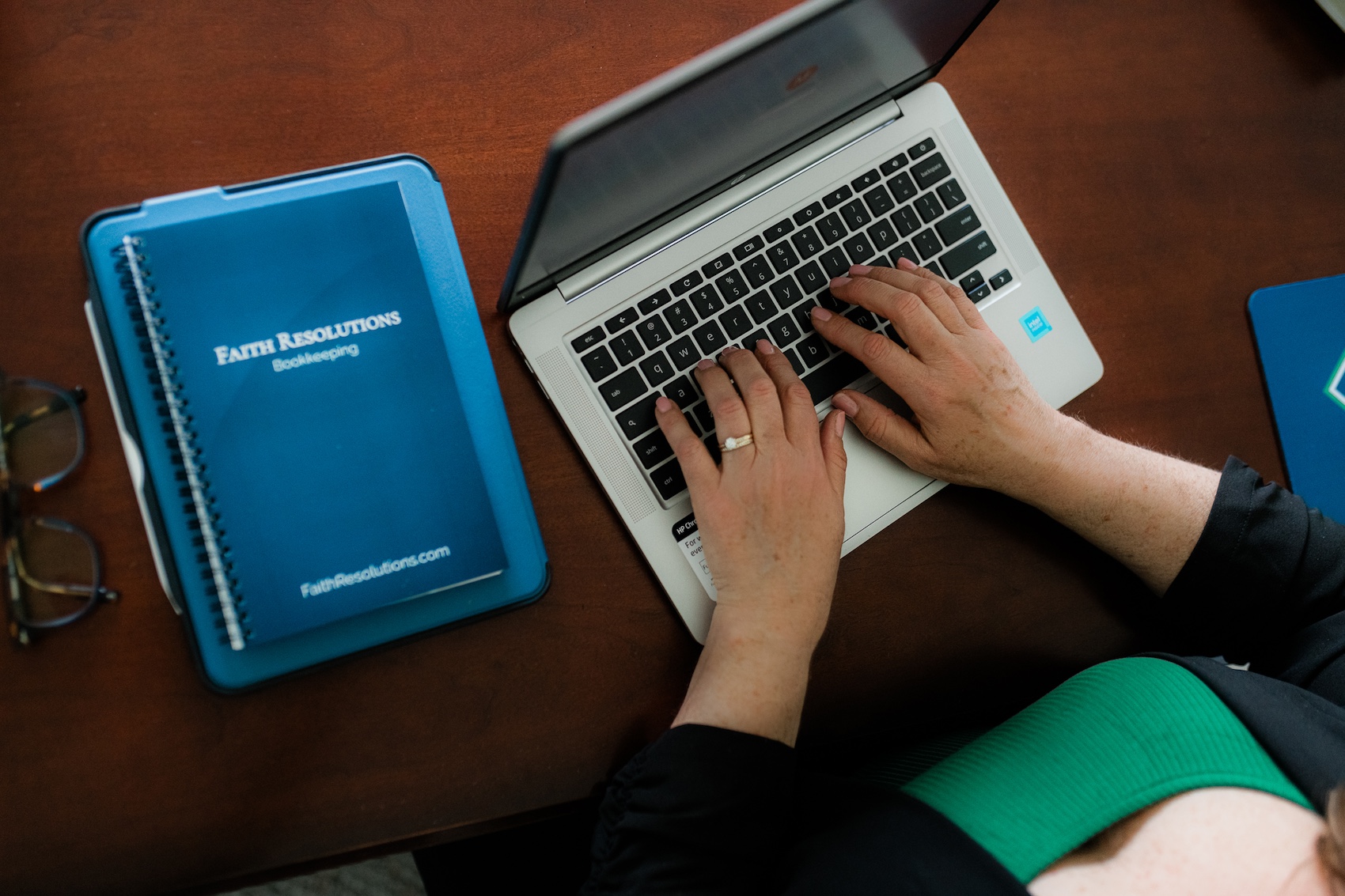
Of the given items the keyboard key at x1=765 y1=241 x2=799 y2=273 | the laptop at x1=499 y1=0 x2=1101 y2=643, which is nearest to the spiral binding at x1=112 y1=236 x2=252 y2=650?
the laptop at x1=499 y1=0 x2=1101 y2=643

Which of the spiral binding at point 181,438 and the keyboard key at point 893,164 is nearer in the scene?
the spiral binding at point 181,438

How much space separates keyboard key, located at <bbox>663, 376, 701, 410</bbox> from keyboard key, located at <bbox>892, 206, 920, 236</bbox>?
0.77ft

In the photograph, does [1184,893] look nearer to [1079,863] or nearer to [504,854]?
[1079,863]

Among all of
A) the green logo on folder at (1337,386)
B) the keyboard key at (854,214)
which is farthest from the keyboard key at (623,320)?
the green logo on folder at (1337,386)

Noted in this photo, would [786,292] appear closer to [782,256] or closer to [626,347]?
[782,256]

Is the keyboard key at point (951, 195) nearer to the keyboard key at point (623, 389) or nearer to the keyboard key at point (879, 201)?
the keyboard key at point (879, 201)

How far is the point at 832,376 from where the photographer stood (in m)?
0.68

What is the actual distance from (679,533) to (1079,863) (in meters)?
0.38

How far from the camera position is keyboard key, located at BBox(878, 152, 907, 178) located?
703mm

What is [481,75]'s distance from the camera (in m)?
0.68

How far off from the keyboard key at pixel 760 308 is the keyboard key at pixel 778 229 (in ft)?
0.16

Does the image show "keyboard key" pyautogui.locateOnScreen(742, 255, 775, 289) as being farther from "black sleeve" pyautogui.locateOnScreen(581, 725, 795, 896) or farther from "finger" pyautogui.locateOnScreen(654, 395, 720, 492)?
"black sleeve" pyautogui.locateOnScreen(581, 725, 795, 896)

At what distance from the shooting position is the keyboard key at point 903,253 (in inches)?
27.8

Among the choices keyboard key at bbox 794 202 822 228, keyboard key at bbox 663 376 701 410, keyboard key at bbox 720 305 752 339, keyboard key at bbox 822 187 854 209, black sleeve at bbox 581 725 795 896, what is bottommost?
black sleeve at bbox 581 725 795 896
